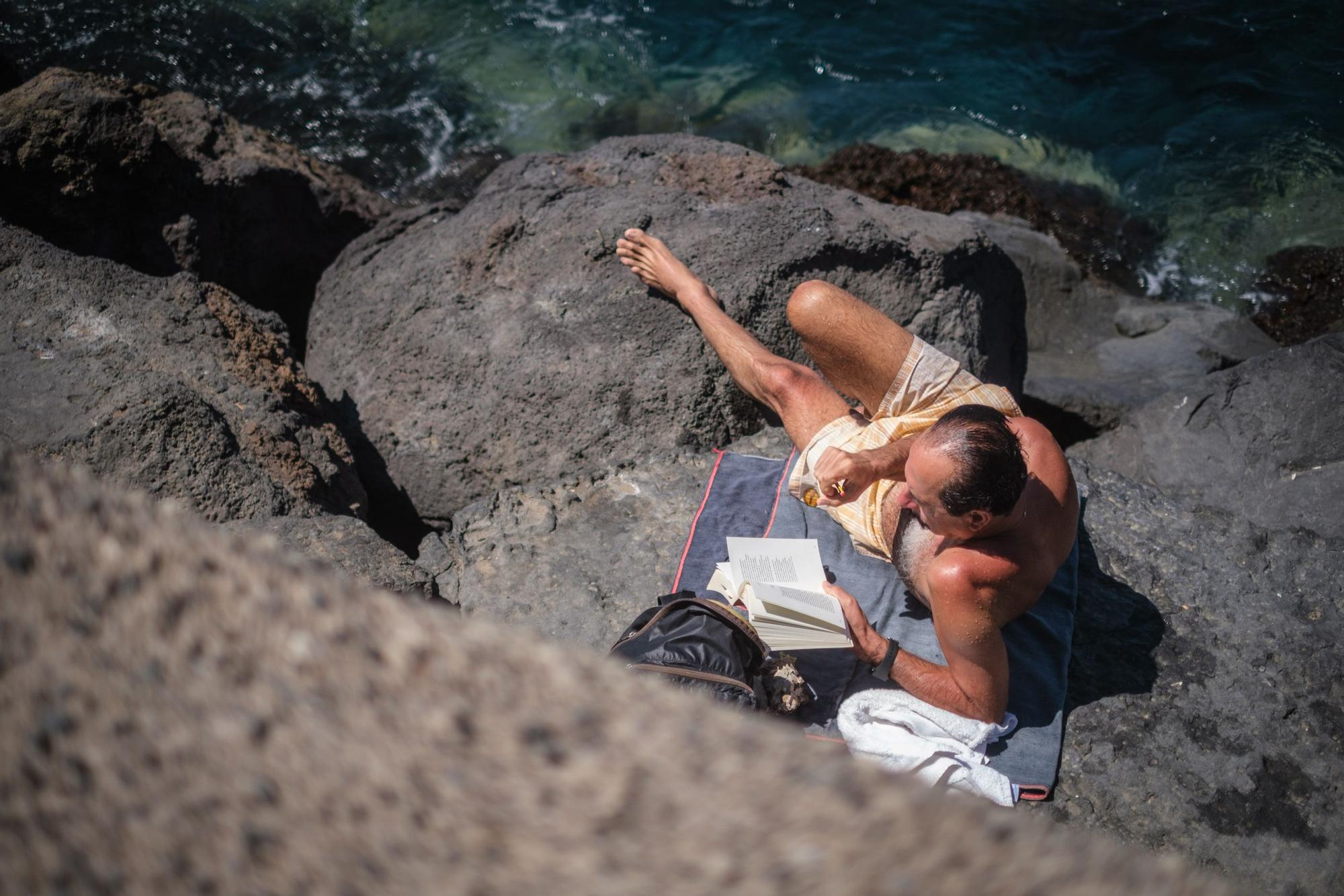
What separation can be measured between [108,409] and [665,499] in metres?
2.09

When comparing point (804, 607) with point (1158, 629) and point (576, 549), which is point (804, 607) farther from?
point (1158, 629)

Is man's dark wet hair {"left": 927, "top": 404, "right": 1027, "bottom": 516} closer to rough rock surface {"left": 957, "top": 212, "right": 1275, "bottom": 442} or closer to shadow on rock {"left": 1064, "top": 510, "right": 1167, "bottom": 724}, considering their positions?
shadow on rock {"left": 1064, "top": 510, "right": 1167, "bottom": 724}

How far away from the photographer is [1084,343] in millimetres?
6113

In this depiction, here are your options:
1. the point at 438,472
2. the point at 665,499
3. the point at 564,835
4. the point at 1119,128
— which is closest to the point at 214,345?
the point at 438,472

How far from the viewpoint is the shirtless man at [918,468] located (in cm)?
274

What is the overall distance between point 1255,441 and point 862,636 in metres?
2.43

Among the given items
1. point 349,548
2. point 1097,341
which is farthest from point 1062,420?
point 349,548

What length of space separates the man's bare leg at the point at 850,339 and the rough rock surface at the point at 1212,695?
1.09m

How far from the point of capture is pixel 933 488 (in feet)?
9.00

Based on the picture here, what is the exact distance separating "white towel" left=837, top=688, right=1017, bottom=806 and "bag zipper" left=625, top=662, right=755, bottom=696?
498 mm

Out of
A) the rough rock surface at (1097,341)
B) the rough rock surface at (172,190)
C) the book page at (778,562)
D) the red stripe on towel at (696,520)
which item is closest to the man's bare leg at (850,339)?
the red stripe on towel at (696,520)

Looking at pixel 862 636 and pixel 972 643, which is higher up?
pixel 972 643

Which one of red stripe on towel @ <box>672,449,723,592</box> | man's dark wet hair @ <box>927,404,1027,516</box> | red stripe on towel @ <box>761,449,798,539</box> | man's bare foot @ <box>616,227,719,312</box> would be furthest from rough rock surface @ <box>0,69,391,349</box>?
man's dark wet hair @ <box>927,404,1027,516</box>

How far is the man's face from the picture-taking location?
271cm
